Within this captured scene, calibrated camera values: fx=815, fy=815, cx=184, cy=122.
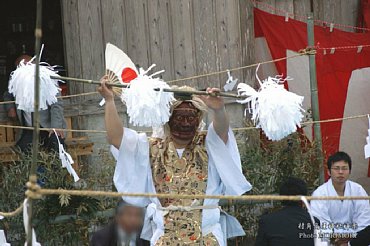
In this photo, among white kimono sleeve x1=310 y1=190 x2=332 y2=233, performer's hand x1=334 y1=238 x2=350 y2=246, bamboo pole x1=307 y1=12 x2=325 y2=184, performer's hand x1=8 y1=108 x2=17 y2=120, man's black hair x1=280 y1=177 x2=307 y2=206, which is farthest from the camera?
performer's hand x1=8 y1=108 x2=17 y2=120

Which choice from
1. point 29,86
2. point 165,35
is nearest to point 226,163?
point 29,86

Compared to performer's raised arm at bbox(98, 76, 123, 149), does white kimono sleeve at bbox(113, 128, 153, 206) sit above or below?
below

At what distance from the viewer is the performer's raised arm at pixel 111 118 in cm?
430

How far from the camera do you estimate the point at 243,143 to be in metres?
6.52

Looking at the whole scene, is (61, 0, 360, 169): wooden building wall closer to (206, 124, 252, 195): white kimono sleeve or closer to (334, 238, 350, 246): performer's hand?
(334, 238, 350, 246): performer's hand

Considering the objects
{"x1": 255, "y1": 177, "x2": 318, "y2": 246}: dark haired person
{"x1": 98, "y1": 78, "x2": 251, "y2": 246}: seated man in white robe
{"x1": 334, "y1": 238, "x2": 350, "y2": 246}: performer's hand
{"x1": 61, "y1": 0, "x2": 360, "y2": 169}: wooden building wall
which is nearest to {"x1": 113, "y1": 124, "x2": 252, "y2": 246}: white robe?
{"x1": 98, "y1": 78, "x2": 251, "y2": 246}: seated man in white robe

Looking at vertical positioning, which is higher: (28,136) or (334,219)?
(28,136)

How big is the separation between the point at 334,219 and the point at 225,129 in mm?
1655

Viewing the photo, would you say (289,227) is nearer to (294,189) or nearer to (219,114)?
(294,189)

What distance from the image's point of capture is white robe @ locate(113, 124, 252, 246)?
448 centimetres

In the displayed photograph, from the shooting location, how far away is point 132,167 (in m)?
4.49

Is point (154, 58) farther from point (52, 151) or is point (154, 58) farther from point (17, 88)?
point (17, 88)

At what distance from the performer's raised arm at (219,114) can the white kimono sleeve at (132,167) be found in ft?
1.41

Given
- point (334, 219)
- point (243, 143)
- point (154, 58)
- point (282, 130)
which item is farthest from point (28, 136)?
point (282, 130)
